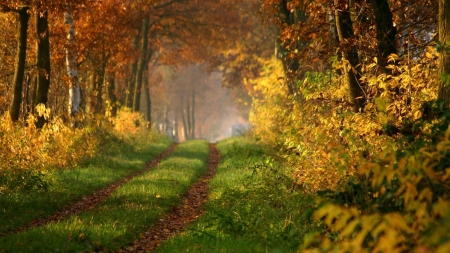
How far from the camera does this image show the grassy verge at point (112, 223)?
7.38 meters

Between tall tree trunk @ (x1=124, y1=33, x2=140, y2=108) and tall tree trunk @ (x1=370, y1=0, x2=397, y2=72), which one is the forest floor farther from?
tall tree trunk @ (x1=124, y1=33, x2=140, y2=108)

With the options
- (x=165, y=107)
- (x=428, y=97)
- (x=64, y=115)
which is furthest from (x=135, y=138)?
(x=165, y=107)

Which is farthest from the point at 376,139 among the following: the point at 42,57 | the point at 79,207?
the point at 42,57

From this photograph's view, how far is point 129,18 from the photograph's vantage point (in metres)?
25.3

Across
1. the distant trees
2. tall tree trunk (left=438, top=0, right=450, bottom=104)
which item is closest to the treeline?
tall tree trunk (left=438, top=0, right=450, bottom=104)

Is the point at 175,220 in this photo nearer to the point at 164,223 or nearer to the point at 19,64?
the point at 164,223

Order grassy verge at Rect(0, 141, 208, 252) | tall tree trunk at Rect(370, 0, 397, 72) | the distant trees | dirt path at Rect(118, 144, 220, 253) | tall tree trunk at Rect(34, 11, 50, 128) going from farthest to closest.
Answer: tall tree trunk at Rect(34, 11, 50, 128)
the distant trees
tall tree trunk at Rect(370, 0, 397, 72)
dirt path at Rect(118, 144, 220, 253)
grassy verge at Rect(0, 141, 208, 252)

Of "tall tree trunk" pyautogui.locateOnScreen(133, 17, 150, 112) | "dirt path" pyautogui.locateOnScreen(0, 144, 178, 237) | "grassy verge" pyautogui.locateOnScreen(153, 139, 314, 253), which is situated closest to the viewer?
"grassy verge" pyautogui.locateOnScreen(153, 139, 314, 253)

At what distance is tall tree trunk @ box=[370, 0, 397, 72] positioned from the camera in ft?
33.6

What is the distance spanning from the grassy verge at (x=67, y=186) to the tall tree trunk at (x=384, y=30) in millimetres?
7566

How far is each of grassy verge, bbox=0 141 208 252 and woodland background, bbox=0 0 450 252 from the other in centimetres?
276

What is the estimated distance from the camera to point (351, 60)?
11.5 metres

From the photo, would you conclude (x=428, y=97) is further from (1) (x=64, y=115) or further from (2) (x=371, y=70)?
(1) (x=64, y=115)

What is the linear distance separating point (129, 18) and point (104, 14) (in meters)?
3.40
